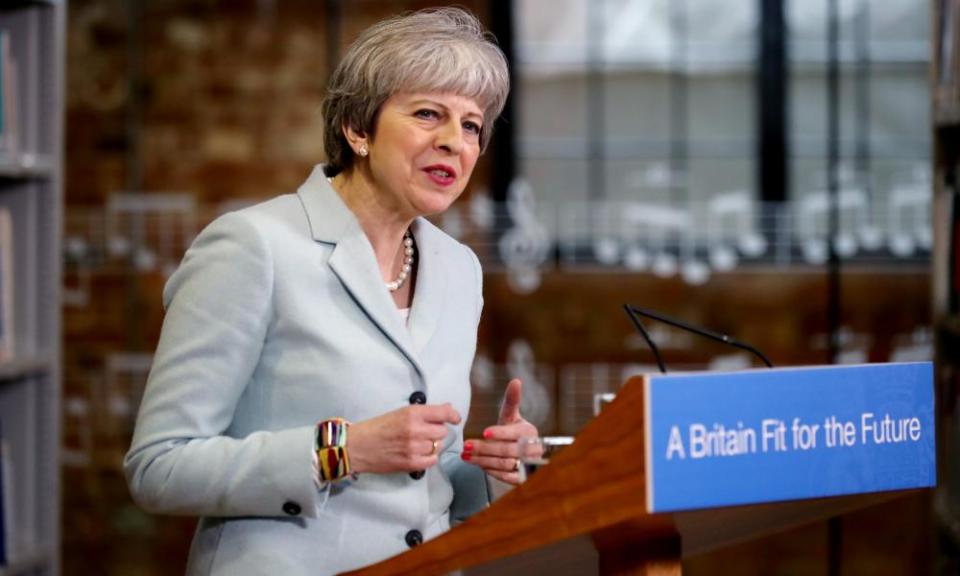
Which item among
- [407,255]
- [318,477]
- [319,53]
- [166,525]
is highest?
[319,53]

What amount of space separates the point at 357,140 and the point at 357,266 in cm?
16

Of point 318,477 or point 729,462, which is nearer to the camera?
point 729,462

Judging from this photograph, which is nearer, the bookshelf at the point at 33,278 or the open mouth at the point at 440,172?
the open mouth at the point at 440,172

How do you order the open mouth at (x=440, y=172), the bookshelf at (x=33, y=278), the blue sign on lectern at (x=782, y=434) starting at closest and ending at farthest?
the blue sign on lectern at (x=782, y=434) < the open mouth at (x=440, y=172) < the bookshelf at (x=33, y=278)

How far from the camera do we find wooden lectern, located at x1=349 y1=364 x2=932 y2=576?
1.05 meters

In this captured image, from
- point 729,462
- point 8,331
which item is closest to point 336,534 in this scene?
point 729,462

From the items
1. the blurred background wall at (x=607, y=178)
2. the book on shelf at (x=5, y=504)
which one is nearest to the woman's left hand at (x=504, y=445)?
the book on shelf at (x=5, y=504)

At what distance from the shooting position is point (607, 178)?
4.31 meters

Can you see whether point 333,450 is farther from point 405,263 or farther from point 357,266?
point 405,263

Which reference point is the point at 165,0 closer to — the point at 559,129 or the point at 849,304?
the point at 559,129

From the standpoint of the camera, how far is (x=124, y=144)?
14.1 feet

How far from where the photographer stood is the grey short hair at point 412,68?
152 centimetres

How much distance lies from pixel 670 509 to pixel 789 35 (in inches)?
135

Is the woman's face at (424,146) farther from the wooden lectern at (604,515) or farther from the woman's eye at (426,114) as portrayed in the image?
the wooden lectern at (604,515)
